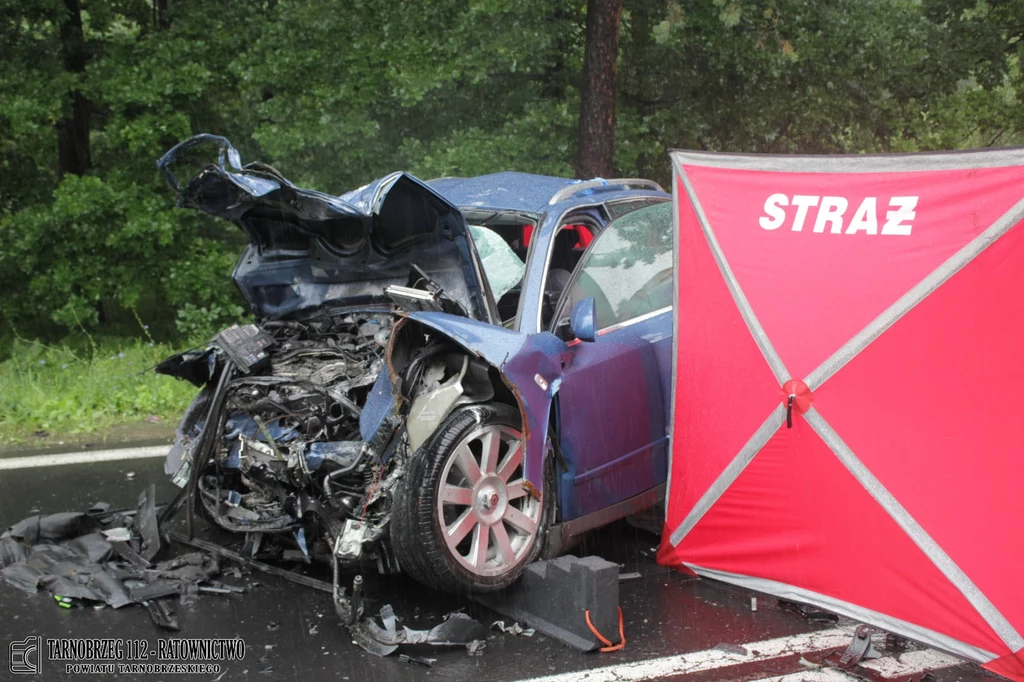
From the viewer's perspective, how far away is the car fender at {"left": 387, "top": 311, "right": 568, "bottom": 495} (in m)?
4.26

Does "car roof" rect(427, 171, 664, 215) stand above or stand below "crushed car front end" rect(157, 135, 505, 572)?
above

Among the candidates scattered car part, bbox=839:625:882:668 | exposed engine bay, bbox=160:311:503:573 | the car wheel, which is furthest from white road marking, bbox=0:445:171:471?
scattered car part, bbox=839:625:882:668

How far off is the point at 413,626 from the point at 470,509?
622 millimetres

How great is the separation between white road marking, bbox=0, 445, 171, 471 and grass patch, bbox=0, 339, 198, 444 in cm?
54

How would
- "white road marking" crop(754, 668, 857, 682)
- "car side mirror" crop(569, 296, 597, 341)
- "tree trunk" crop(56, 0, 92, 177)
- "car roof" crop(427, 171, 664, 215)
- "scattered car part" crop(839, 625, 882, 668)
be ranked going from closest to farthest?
"white road marking" crop(754, 668, 857, 682) → "scattered car part" crop(839, 625, 882, 668) → "car side mirror" crop(569, 296, 597, 341) → "car roof" crop(427, 171, 664, 215) → "tree trunk" crop(56, 0, 92, 177)

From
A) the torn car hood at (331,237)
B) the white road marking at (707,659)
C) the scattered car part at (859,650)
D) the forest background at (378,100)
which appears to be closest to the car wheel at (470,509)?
the white road marking at (707,659)

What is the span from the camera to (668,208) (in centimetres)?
582

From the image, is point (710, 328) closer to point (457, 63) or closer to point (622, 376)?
point (622, 376)

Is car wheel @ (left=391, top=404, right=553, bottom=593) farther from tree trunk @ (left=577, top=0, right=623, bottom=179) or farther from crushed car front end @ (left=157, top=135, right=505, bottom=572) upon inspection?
tree trunk @ (left=577, top=0, right=623, bottom=179)

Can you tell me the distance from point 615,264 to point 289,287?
75.9 inches

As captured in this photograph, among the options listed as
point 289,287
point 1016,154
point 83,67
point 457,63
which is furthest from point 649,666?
point 83,67

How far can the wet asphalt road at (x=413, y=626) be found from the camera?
399 centimetres

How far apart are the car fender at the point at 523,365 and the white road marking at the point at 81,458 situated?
3322mm

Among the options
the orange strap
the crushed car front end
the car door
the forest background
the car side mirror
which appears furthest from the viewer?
the forest background
